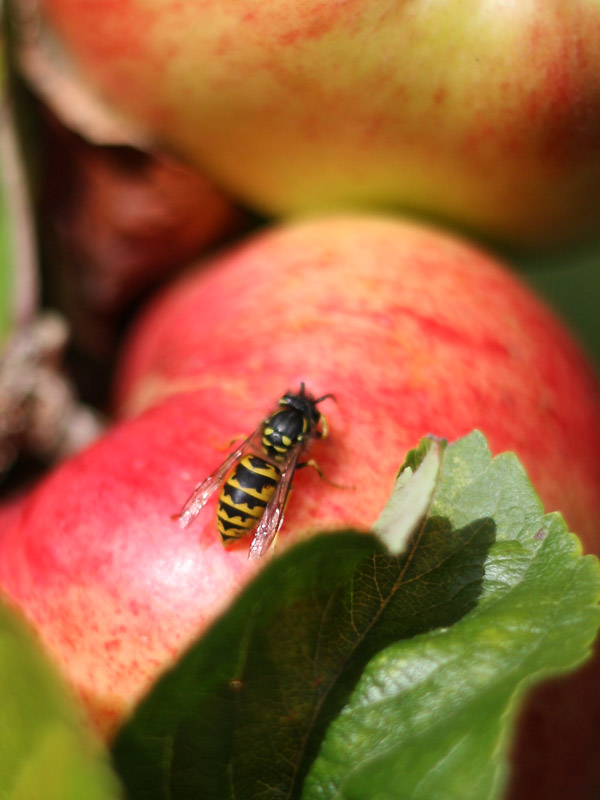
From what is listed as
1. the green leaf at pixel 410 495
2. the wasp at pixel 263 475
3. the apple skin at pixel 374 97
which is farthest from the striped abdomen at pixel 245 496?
the apple skin at pixel 374 97

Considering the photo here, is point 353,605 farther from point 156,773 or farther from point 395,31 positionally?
point 395,31

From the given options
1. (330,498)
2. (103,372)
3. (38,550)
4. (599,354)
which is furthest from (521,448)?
(599,354)

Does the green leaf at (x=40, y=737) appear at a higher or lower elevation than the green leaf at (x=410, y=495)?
lower

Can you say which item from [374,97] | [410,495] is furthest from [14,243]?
[410,495]

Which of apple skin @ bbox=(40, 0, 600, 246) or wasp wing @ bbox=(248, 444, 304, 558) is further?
apple skin @ bbox=(40, 0, 600, 246)

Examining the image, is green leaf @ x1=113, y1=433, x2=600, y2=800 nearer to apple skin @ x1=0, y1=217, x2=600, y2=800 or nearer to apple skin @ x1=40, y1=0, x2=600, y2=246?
apple skin @ x1=0, y1=217, x2=600, y2=800

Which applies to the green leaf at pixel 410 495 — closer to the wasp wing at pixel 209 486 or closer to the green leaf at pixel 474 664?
the green leaf at pixel 474 664

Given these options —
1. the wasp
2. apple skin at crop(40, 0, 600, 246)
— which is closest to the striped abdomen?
the wasp
